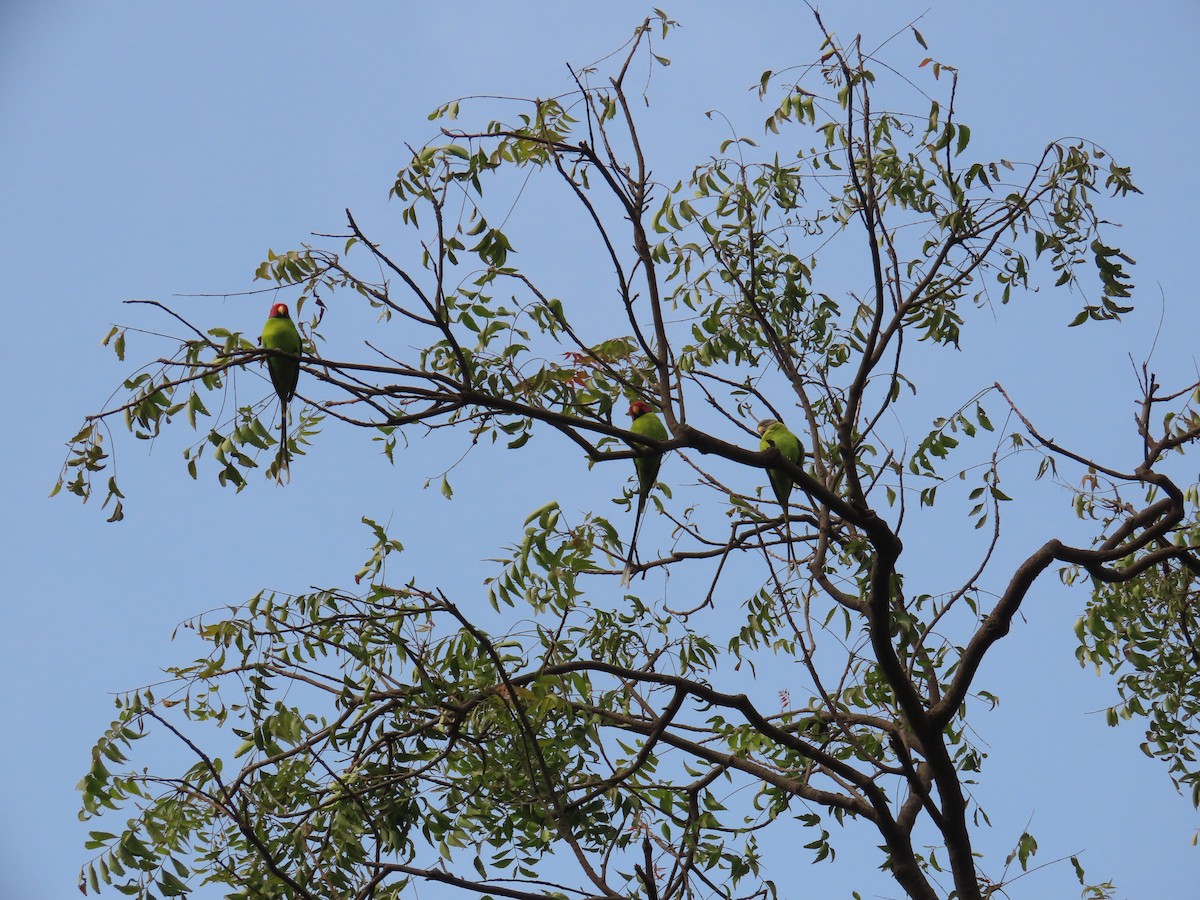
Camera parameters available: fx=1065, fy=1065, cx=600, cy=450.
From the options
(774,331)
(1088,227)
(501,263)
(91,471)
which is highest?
(774,331)

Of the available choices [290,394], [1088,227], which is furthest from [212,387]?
[1088,227]

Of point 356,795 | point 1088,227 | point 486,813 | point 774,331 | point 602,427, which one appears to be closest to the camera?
point 602,427

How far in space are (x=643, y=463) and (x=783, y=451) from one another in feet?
3.44

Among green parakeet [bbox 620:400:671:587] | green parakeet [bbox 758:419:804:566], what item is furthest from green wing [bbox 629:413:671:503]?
green parakeet [bbox 758:419:804:566]

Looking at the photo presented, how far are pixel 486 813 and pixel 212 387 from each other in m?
1.71

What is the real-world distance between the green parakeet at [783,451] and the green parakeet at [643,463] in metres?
0.49

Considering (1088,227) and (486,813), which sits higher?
(1088,227)

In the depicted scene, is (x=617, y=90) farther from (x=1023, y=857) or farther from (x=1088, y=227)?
(x=1023, y=857)

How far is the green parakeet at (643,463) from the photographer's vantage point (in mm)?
3840

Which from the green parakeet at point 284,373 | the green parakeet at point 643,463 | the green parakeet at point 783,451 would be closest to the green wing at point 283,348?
the green parakeet at point 284,373

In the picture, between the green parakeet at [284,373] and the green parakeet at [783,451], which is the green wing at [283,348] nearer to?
the green parakeet at [284,373]

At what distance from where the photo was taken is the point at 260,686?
366 centimetres

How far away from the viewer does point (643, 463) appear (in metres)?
3.92

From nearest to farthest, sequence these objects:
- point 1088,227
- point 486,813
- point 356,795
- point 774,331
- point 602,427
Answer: point 602,427 → point 356,795 → point 486,813 → point 1088,227 → point 774,331
